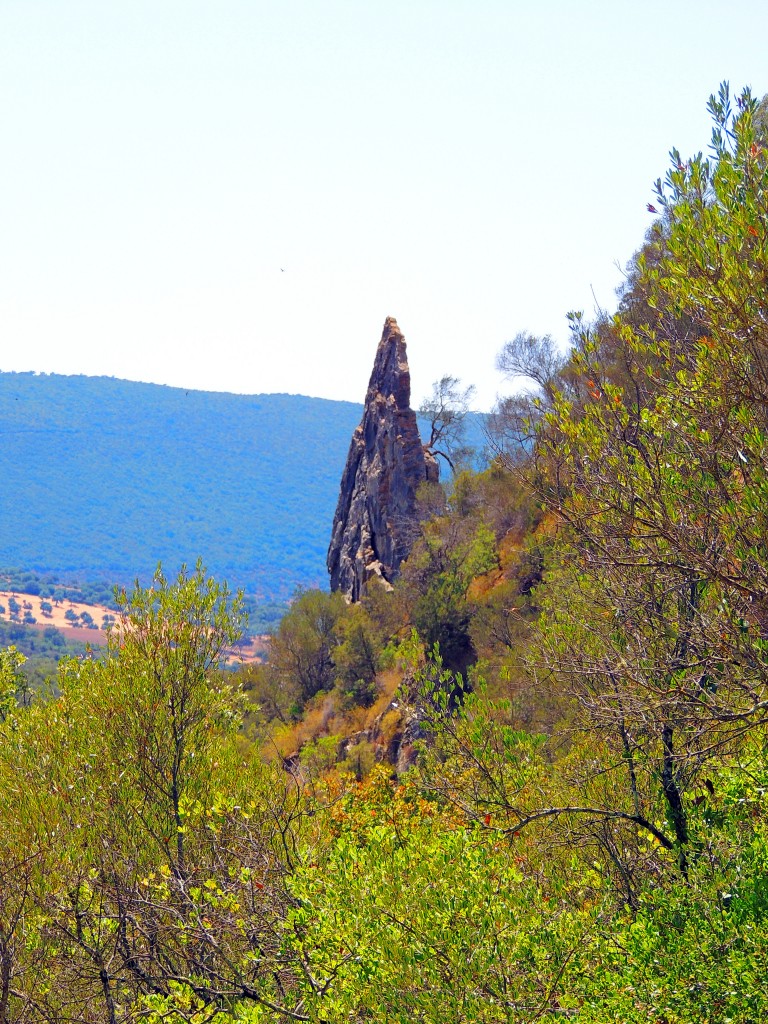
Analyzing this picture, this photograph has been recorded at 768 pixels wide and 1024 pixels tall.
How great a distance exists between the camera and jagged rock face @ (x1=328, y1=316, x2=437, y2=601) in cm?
5619

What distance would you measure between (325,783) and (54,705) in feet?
18.8

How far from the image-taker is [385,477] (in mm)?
58062

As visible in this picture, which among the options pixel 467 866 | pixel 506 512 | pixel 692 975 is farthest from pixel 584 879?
pixel 506 512

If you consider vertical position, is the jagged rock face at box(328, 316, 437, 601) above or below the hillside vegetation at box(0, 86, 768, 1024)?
above

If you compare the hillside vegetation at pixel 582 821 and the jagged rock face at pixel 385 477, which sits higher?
the jagged rock face at pixel 385 477

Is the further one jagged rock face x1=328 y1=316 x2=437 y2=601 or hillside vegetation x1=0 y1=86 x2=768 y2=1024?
jagged rock face x1=328 y1=316 x2=437 y2=601

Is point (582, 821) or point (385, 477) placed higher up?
point (385, 477)

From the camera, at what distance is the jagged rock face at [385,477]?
56188 millimetres

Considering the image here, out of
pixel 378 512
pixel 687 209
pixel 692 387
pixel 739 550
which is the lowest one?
pixel 739 550

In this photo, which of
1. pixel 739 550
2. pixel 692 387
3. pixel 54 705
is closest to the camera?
pixel 739 550

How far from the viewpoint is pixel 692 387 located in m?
8.25

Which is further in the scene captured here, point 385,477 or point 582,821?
point 385,477

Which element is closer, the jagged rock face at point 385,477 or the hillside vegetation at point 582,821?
the hillside vegetation at point 582,821

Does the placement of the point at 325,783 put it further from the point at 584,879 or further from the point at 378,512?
the point at 378,512
